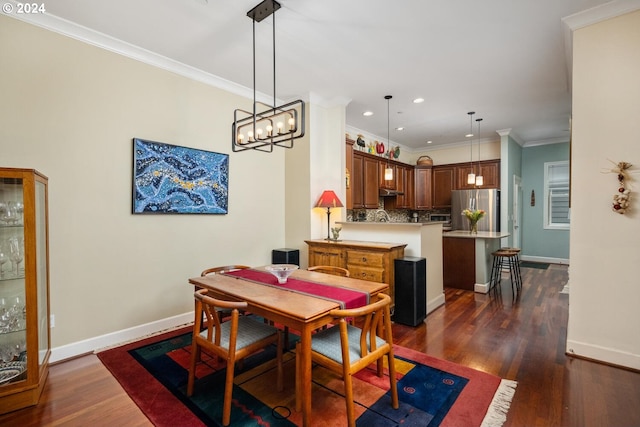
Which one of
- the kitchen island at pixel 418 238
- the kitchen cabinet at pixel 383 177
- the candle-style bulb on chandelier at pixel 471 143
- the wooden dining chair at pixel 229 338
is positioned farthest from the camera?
the kitchen cabinet at pixel 383 177

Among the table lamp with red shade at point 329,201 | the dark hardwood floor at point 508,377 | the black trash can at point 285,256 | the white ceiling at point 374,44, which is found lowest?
the dark hardwood floor at point 508,377

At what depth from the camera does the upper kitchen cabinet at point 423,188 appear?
7375mm

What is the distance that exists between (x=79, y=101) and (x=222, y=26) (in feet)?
4.69

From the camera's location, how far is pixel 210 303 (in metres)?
1.88

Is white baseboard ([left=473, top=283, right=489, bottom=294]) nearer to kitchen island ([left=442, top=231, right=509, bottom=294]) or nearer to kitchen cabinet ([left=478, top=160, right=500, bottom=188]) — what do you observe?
kitchen island ([left=442, top=231, right=509, bottom=294])

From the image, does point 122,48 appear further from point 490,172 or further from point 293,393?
point 490,172

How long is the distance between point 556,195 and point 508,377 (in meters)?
6.39

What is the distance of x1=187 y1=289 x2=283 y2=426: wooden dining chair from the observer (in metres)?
1.84

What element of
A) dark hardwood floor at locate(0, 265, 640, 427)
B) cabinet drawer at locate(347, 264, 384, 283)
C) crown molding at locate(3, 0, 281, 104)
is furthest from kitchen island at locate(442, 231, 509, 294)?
crown molding at locate(3, 0, 281, 104)

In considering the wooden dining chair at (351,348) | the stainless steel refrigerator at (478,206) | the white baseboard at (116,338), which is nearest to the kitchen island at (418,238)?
the wooden dining chair at (351,348)

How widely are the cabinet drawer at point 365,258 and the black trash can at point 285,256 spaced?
0.80 metres

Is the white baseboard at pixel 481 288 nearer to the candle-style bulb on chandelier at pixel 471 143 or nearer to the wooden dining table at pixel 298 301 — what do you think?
the candle-style bulb on chandelier at pixel 471 143

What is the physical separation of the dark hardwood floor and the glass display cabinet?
187 mm

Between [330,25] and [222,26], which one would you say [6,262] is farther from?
[330,25]
